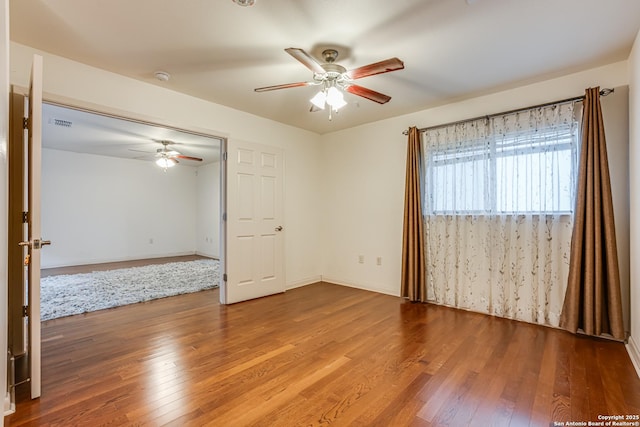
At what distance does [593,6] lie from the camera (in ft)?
6.60

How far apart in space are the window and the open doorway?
3075 millimetres

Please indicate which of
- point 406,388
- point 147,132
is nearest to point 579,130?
point 406,388

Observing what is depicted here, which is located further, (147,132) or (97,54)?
(147,132)

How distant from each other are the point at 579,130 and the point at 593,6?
1.21 meters

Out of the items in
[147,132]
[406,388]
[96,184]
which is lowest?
[406,388]

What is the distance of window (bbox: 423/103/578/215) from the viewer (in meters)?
2.96

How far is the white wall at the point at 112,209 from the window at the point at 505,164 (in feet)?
21.8

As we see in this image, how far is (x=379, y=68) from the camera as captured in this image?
2.27 meters

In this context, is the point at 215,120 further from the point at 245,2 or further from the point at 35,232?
the point at 35,232

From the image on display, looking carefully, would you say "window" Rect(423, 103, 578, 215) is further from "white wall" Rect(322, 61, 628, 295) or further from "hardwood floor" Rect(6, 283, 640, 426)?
"hardwood floor" Rect(6, 283, 640, 426)

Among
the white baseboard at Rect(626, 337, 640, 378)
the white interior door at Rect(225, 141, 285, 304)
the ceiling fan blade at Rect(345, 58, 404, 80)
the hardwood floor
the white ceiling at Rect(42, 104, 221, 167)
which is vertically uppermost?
the white ceiling at Rect(42, 104, 221, 167)

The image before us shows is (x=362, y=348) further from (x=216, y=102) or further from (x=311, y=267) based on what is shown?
(x=216, y=102)

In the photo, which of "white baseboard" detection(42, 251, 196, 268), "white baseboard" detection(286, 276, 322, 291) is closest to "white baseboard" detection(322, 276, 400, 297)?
"white baseboard" detection(286, 276, 322, 291)

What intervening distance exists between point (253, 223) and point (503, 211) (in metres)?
3.01
